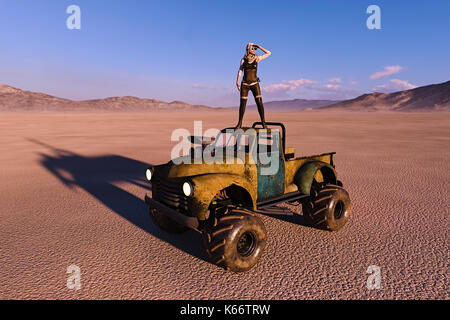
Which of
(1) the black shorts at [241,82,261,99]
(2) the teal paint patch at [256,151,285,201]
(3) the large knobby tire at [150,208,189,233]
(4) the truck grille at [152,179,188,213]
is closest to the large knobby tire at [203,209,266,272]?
(4) the truck grille at [152,179,188,213]

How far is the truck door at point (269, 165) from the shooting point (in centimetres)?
456

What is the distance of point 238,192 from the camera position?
4500 millimetres

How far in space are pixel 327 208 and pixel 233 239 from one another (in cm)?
200

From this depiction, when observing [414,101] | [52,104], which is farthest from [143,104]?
[414,101]

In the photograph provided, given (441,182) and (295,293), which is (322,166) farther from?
(441,182)

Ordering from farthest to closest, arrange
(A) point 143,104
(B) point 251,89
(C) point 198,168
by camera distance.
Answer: (A) point 143,104 → (B) point 251,89 → (C) point 198,168

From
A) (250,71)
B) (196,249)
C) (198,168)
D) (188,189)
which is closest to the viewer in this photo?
(188,189)

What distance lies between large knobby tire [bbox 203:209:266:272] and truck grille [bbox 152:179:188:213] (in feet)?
1.68

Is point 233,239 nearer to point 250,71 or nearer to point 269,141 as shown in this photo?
point 269,141

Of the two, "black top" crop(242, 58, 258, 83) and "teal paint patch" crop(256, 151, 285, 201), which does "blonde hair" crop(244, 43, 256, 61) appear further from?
"teal paint patch" crop(256, 151, 285, 201)

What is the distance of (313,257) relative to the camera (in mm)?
4176

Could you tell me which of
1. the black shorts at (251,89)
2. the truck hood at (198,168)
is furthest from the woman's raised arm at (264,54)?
the truck hood at (198,168)

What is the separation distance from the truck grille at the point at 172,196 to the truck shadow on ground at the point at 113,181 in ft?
2.71

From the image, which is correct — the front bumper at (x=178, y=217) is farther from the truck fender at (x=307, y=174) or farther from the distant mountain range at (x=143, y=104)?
the distant mountain range at (x=143, y=104)
